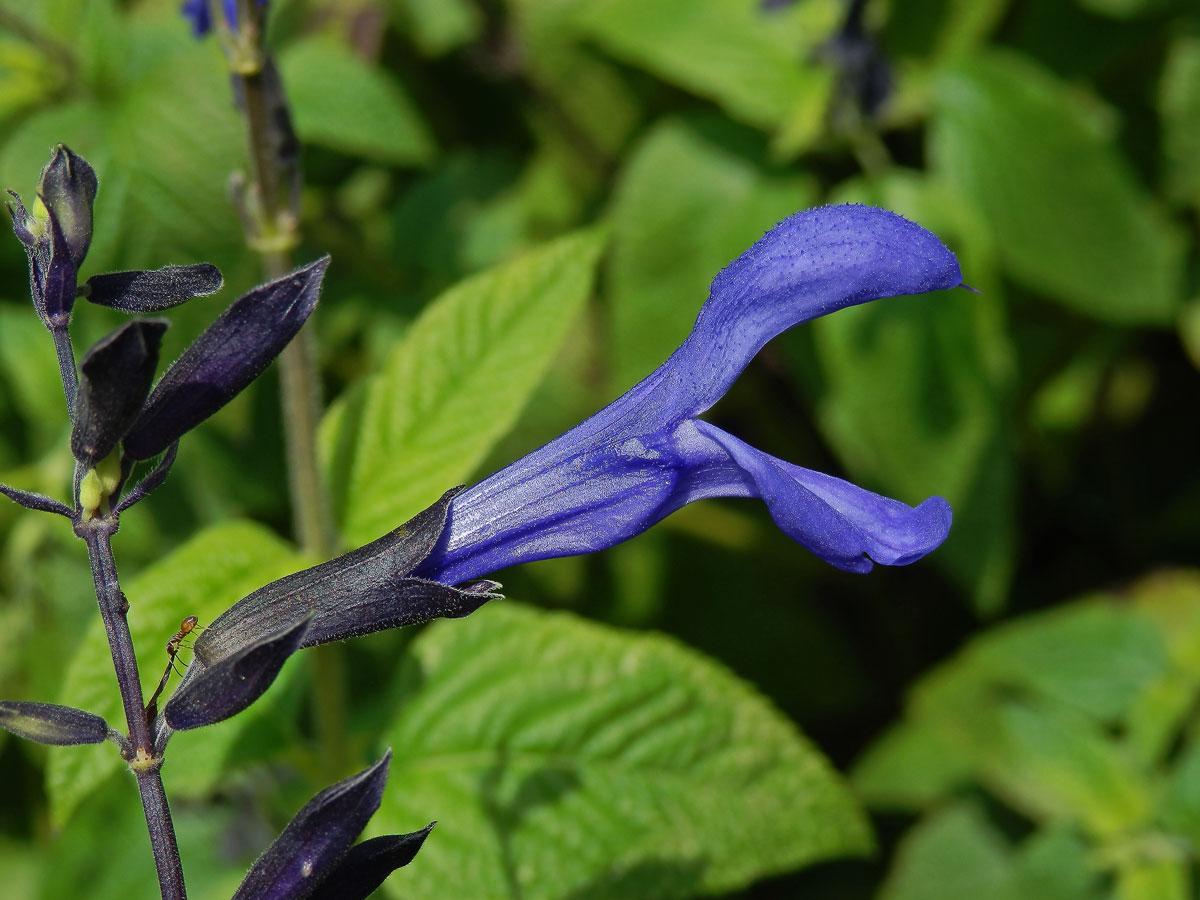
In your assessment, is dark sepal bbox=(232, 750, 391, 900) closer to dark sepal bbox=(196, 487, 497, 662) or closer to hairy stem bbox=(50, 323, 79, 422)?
dark sepal bbox=(196, 487, 497, 662)

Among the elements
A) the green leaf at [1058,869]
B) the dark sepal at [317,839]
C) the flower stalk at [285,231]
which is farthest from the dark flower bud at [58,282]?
the green leaf at [1058,869]

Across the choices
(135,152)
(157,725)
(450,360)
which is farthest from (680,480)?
(135,152)

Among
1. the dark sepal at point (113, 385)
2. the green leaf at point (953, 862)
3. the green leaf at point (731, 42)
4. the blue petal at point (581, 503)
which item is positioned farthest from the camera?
the green leaf at point (731, 42)

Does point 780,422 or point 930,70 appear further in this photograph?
point 780,422

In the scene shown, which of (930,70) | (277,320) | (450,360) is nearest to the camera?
(277,320)

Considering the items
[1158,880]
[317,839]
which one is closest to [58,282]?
[317,839]

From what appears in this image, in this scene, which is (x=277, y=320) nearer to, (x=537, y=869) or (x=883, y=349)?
(x=537, y=869)

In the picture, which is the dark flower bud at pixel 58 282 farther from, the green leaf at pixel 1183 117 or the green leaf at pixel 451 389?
the green leaf at pixel 1183 117
